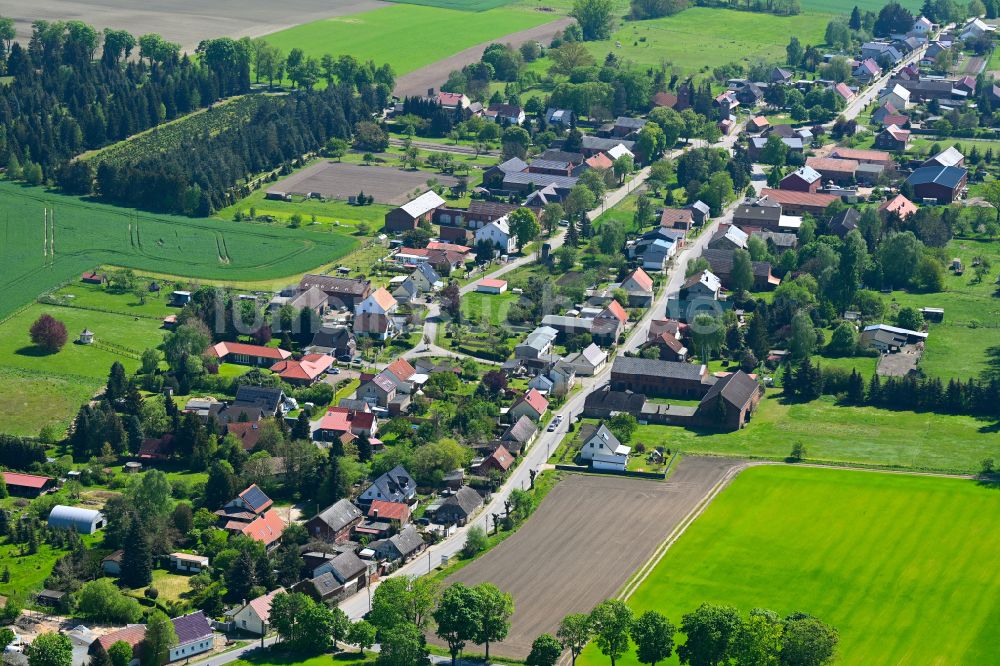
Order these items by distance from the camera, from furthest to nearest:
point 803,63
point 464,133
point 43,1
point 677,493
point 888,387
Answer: point 43,1 → point 803,63 → point 464,133 → point 888,387 → point 677,493

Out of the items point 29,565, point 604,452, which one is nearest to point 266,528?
point 29,565

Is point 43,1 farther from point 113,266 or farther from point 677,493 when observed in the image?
point 677,493

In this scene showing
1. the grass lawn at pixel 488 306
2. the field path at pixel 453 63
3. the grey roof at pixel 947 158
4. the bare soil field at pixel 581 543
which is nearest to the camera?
the bare soil field at pixel 581 543

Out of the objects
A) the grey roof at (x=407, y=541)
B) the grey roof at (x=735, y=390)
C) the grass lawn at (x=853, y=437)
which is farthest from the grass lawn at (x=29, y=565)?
the grey roof at (x=735, y=390)

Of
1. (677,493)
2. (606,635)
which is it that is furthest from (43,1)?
(606,635)

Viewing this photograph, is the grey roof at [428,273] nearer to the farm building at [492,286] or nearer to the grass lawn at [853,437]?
the farm building at [492,286]

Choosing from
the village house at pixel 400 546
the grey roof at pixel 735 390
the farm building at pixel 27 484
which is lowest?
the farm building at pixel 27 484
